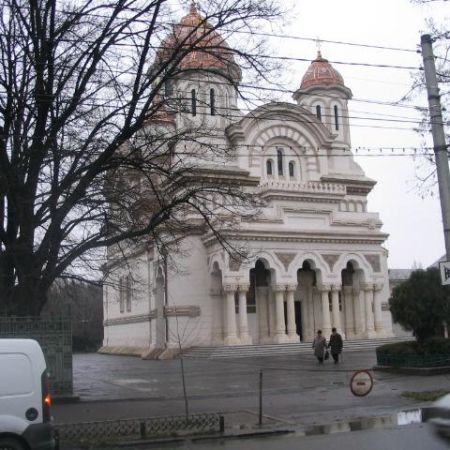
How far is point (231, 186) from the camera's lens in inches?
741

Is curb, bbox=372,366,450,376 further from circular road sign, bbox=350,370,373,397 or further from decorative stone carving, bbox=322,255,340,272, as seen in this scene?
decorative stone carving, bbox=322,255,340,272

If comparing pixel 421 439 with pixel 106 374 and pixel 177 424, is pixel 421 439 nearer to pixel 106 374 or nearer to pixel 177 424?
pixel 177 424

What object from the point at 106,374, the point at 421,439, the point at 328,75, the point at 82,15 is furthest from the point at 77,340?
the point at 421,439

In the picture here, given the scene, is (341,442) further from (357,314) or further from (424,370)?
(357,314)

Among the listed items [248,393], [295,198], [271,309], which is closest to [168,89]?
[248,393]

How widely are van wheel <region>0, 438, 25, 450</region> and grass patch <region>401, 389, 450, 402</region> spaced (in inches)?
440

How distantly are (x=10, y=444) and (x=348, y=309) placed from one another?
39.6 meters

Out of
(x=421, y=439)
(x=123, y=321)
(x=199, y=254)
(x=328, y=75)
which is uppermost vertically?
(x=328, y=75)

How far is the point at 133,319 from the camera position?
50781mm

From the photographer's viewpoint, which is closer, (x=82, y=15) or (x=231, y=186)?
(x=82, y=15)

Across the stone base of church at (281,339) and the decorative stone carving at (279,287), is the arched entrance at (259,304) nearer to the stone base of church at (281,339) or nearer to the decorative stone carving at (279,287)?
the decorative stone carving at (279,287)

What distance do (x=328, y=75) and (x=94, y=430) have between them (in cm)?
4881

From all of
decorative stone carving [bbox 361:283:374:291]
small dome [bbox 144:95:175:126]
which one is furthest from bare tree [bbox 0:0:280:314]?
decorative stone carving [bbox 361:283:374:291]

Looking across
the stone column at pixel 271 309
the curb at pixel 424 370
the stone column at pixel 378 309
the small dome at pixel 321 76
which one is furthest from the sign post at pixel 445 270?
the small dome at pixel 321 76
